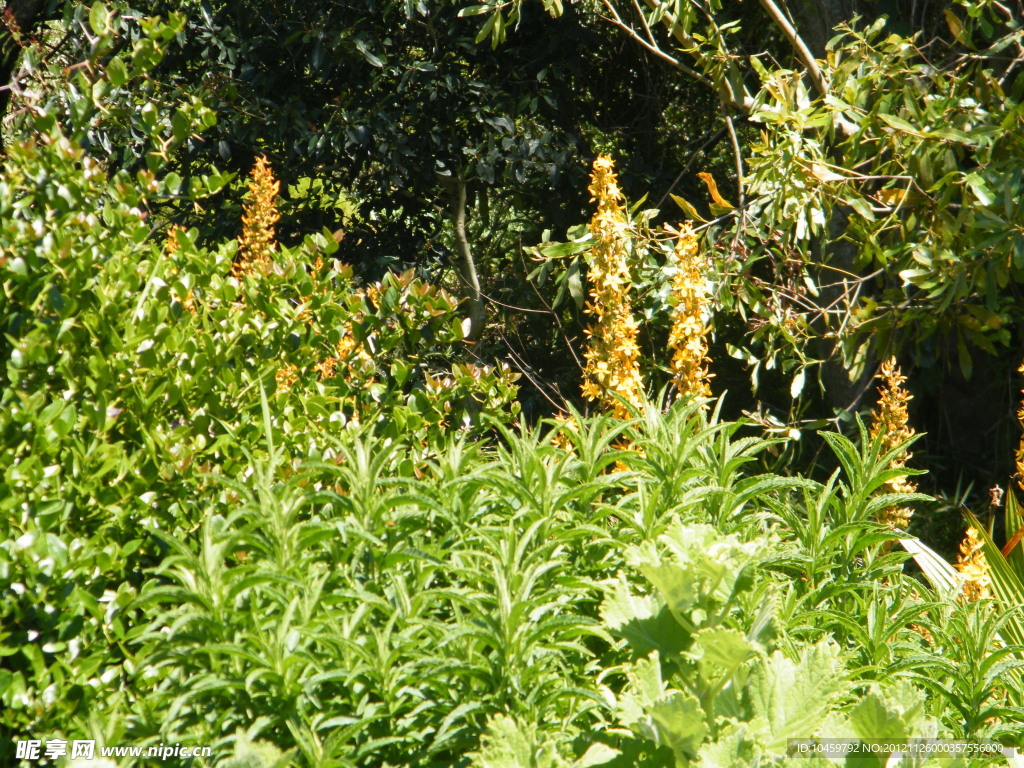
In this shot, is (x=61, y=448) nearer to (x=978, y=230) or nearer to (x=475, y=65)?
(x=978, y=230)

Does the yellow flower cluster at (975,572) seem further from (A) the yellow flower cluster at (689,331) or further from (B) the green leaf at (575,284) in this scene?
(B) the green leaf at (575,284)

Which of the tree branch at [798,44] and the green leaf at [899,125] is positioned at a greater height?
the tree branch at [798,44]

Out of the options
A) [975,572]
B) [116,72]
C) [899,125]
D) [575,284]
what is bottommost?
[975,572]

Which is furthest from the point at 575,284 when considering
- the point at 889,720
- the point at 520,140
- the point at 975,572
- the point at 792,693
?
the point at 889,720

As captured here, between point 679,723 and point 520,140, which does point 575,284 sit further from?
point 679,723

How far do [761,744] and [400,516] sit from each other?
2.56 feet

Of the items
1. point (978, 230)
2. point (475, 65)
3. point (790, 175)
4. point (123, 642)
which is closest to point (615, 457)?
point (123, 642)

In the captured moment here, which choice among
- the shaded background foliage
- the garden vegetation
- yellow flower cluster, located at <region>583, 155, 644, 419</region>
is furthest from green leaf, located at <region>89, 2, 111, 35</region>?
the shaded background foliage

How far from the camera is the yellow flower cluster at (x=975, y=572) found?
2.67 metres

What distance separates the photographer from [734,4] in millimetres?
6012

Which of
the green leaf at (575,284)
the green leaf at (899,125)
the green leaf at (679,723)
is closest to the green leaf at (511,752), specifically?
the green leaf at (679,723)

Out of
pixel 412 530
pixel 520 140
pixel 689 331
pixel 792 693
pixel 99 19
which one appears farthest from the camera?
pixel 520 140

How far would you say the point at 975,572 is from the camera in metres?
2.67

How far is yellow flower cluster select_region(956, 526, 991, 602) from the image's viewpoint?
8.75 feet
